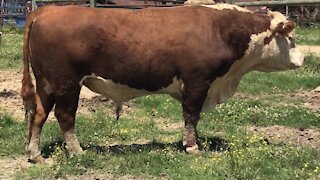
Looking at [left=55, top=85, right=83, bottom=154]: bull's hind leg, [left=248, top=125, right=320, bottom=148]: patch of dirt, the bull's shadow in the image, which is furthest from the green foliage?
[left=55, top=85, right=83, bottom=154]: bull's hind leg

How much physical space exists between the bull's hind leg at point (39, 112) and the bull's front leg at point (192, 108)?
5.40 feet

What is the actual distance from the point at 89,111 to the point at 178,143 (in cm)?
266

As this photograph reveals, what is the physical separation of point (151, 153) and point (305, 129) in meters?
2.72

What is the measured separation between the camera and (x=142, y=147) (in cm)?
768

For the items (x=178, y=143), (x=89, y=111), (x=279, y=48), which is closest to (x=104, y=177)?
(x=178, y=143)

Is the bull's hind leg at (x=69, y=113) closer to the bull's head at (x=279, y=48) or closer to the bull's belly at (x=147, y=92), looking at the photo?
the bull's belly at (x=147, y=92)

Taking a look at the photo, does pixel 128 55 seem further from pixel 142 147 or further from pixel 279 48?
pixel 279 48

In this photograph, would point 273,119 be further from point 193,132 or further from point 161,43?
point 161,43

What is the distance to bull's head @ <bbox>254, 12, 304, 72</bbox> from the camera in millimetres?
7922

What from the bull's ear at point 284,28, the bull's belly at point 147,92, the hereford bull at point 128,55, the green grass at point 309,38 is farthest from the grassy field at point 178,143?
the green grass at point 309,38

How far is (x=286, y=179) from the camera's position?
611 cm

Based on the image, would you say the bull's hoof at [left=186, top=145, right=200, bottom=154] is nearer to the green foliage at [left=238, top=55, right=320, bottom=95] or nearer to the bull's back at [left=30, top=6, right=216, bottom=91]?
the bull's back at [left=30, top=6, right=216, bottom=91]

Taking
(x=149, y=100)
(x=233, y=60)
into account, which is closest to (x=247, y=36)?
(x=233, y=60)

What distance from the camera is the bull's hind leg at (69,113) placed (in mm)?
7207
